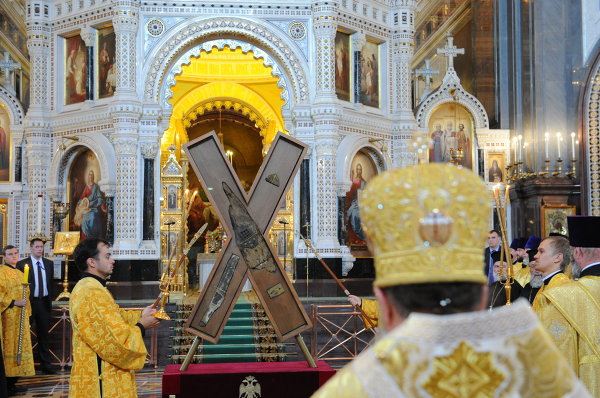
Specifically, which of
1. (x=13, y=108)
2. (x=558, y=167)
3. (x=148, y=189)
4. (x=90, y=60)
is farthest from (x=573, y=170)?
(x=13, y=108)

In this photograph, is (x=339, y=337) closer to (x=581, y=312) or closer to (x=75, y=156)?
(x=581, y=312)

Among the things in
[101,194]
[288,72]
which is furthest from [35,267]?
[288,72]

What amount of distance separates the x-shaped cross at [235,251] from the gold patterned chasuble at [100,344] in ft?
1.63

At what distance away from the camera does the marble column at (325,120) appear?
16.5 meters

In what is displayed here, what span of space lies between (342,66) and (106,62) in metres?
5.01

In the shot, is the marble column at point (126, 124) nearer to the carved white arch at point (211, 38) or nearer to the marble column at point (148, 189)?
the marble column at point (148, 189)

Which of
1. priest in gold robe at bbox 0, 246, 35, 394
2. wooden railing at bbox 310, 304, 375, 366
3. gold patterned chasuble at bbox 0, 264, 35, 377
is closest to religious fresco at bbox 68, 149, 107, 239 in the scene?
wooden railing at bbox 310, 304, 375, 366

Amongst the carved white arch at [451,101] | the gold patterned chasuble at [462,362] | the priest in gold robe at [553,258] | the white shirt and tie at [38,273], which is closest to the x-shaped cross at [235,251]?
the priest in gold robe at [553,258]

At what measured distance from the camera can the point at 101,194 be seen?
16953mm

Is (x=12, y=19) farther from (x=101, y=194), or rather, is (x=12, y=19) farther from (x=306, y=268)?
(x=306, y=268)

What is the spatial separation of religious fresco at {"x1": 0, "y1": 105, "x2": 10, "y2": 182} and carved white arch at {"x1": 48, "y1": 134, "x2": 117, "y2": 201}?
46.1 inches

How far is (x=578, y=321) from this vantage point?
15.2 feet

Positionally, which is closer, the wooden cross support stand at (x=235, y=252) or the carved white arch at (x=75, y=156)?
the wooden cross support stand at (x=235, y=252)

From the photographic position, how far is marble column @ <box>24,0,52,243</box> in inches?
679
